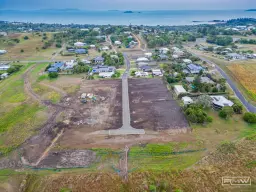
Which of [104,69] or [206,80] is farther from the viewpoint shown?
[104,69]

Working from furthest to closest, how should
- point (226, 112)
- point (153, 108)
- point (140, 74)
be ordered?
point (140, 74) < point (153, 108) < point (226, 112)

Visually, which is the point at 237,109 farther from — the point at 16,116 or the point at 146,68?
the point at 16,116

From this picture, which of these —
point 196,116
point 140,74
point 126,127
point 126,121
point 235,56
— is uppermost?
point 235,56

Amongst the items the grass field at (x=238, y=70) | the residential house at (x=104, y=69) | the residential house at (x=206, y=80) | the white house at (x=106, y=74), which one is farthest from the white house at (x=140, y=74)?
the grass field at (x=238, y=70)

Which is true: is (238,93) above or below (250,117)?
above

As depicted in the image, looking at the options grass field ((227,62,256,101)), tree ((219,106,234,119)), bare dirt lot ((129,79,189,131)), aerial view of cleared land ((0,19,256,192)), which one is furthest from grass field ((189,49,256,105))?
bare dirt lot ((129,79,189,131))

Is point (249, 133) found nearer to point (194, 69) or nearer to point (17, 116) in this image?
point (194, 69)

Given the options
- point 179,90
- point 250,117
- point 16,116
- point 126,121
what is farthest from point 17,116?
point 250,117

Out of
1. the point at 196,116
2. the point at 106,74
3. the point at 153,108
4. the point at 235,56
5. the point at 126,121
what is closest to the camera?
the point at 196,116
